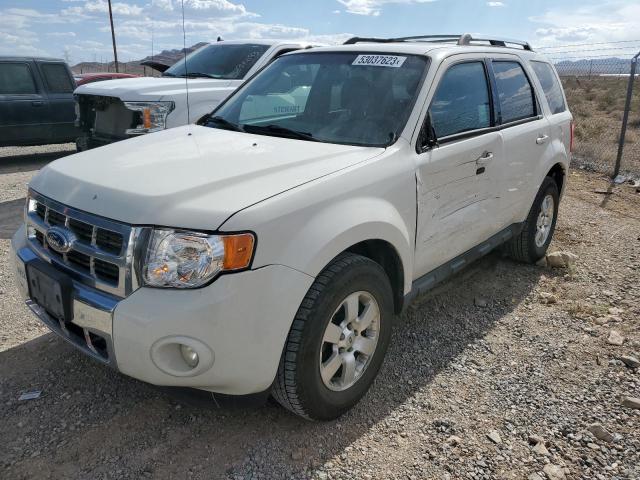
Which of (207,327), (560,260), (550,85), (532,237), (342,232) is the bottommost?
(560,260)

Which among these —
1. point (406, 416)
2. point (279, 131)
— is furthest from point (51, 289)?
point (406, 416)

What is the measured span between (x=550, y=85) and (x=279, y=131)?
9.40ft

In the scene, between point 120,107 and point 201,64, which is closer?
point 120,107

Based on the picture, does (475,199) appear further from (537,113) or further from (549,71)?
(549,71)

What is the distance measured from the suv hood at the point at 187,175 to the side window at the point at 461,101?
643 millimetres

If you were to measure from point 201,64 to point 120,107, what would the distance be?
4.63ft

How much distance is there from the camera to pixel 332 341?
8.69 ft

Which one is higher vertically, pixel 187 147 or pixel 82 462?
pixel 187 147

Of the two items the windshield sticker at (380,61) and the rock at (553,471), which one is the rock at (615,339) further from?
the windshield sticker at (380,61)

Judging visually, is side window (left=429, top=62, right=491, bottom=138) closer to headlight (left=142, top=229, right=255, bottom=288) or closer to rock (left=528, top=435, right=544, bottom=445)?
headlight (left=142, top=229, right=255, bottom=288)

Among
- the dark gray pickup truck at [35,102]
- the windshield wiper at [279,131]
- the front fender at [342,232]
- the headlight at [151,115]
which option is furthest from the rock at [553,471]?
the dark gray pickup truck at [35,102]

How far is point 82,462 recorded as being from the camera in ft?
8.29

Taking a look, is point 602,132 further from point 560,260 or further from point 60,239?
point 60,239

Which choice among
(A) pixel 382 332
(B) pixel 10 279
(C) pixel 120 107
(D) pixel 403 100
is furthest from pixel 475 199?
(C) pixel 120 107
